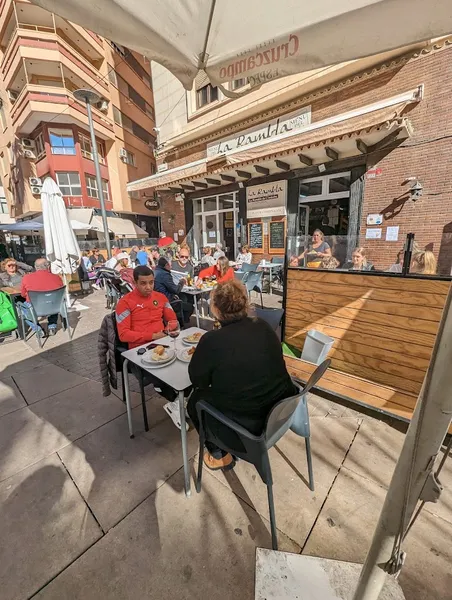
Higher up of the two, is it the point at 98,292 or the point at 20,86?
the point at 20,86

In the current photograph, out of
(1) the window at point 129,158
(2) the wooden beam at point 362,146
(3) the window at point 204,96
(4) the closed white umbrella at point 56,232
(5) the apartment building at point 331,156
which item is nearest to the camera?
(4) the closed white umbrella at point 56,232

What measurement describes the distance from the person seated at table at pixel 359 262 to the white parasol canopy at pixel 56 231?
5092 mm

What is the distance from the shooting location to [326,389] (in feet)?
9.05

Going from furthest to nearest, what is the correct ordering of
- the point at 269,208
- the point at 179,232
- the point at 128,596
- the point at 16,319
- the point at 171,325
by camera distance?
the point at 179,232
the point at 269,208
the point at 16,319
the point at 171,325
the point at 128,596

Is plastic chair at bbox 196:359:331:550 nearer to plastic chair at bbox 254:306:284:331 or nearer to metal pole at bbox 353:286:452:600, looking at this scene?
metal pole at bbox 353:286:452:600

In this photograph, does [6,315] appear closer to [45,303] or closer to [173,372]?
[45,303]

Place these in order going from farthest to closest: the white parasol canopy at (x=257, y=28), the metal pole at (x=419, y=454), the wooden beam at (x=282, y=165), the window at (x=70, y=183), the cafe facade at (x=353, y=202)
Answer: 1. the window at (x=70, y=183)
2. the wooden beam at (x=282, y=165)
3. the cafe facade at (x=353, y=202)
4. the white parasol canopy at (x=257, y=28)
5. the metal pole at (x=419, y=454)

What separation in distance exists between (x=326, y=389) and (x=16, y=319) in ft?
17.1

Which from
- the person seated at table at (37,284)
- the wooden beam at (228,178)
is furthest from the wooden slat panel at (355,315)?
the wooden beam at (228,178)

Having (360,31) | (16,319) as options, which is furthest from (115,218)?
(360,31)

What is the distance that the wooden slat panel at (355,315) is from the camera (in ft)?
7.70

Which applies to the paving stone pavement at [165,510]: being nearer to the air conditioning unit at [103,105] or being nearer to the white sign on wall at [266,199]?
the white sign on wall at [266,199]

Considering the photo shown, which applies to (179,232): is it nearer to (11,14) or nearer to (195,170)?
(195,170)

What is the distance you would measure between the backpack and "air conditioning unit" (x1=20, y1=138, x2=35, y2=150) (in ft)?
55.0
